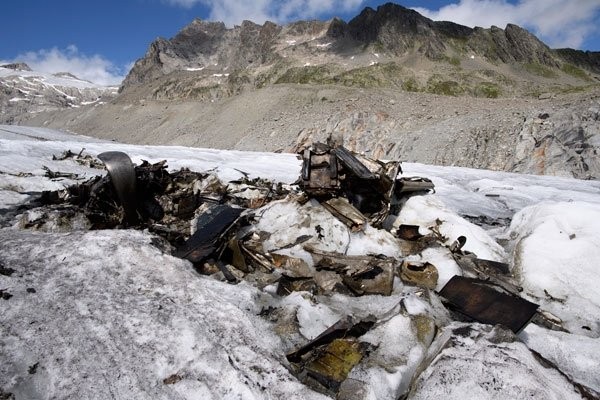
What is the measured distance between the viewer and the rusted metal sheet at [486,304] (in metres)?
3.67

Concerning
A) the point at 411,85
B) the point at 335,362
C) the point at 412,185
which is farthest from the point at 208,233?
the point at 411,85

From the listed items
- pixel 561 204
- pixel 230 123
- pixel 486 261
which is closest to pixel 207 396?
pixel 486 261

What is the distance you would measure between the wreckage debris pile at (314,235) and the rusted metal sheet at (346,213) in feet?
0.06

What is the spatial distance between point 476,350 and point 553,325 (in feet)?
5.58

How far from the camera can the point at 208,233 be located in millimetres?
5430

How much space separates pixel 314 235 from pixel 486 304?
258 cm

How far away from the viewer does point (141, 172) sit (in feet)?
23.0

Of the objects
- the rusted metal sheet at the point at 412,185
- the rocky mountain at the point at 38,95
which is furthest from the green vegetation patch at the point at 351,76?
the rocky mountain at the point at 38,95

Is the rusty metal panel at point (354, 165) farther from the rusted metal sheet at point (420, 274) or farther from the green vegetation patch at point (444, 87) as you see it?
the green vegetation patch at point (444, 87)

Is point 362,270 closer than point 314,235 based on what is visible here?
Yes

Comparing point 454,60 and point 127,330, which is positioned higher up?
point 454,60

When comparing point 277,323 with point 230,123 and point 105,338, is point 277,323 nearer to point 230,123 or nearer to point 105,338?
point 105,338

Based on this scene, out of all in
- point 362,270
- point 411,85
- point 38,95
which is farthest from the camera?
point 38,95

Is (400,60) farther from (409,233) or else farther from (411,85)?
(409,233)
